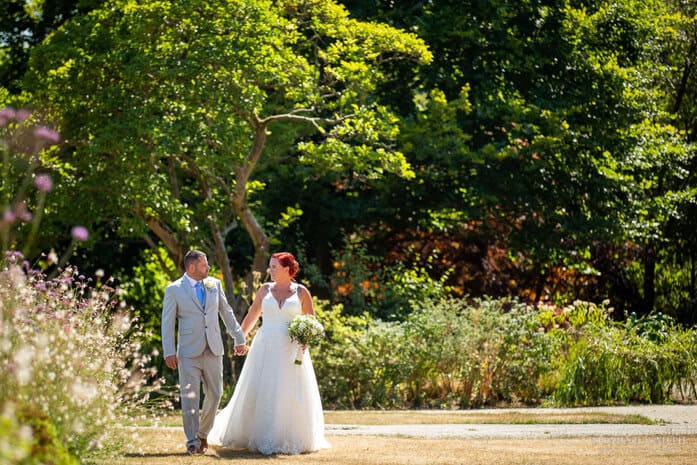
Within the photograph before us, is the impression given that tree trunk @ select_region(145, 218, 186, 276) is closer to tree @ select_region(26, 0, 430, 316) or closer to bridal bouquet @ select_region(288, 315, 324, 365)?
tree @ select_region(26, 0, 430, 316)

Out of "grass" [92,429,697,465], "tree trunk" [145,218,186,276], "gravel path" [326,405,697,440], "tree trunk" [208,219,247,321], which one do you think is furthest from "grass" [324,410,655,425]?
"tree trunk" [145,218,186,276]

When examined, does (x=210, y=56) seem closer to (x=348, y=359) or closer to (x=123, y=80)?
(x=123, y=80)

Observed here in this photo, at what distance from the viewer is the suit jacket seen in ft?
31.4

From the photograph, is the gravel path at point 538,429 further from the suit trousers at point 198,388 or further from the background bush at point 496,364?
the suit trousers at point 198,388

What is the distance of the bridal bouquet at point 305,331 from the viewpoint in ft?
32.5

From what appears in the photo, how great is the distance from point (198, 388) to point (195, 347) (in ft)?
1.25

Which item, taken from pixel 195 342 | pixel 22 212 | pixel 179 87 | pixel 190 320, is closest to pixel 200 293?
pixel 190 320

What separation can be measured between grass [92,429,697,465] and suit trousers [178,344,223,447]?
225mm

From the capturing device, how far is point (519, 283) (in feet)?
80.8

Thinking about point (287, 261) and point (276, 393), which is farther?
point (287, 261)

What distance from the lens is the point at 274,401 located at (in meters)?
10.0

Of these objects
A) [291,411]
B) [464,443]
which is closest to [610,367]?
[464,443]

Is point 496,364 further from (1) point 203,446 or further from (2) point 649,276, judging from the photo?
(2) point 649,276

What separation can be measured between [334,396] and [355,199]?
622 centimetres
